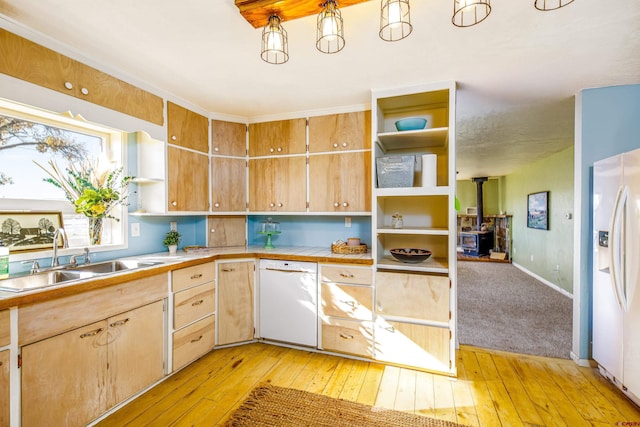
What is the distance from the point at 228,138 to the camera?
3205mm

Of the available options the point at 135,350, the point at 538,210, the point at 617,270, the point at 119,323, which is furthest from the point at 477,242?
the point at 119,323

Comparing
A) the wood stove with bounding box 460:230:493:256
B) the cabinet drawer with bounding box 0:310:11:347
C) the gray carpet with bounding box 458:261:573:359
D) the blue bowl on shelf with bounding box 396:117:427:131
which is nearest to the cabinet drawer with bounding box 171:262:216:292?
the cabinet drawer with bounding box 0:310:11:347

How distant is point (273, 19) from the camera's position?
59.2 inches

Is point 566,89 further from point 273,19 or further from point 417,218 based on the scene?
point 273,19

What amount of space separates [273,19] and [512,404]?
2782 mm

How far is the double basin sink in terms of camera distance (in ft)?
5.47

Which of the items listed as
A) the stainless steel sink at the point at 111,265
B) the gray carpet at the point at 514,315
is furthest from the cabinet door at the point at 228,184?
the gray carpet at the point at 514,315

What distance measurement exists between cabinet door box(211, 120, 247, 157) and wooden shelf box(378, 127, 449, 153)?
151 cm

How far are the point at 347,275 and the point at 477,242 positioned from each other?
7.26 meters

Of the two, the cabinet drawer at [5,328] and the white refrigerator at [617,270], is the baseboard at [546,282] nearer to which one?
the white refrigerator at [617,270]

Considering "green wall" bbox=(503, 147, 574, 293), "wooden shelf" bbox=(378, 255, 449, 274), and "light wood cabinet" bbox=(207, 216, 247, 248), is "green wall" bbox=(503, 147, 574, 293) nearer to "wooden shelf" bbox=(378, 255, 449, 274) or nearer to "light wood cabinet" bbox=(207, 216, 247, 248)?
"wooden shelf" bbox=(378, 255, 449, 274)

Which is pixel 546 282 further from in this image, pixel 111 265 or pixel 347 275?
pixel 111 265

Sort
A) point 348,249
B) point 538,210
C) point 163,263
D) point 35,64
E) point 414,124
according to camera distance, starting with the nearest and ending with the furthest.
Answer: point 35,64 → point 163,263 → point 414,124 → point 348,249 → point 538,210

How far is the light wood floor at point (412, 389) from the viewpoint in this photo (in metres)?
1.90
